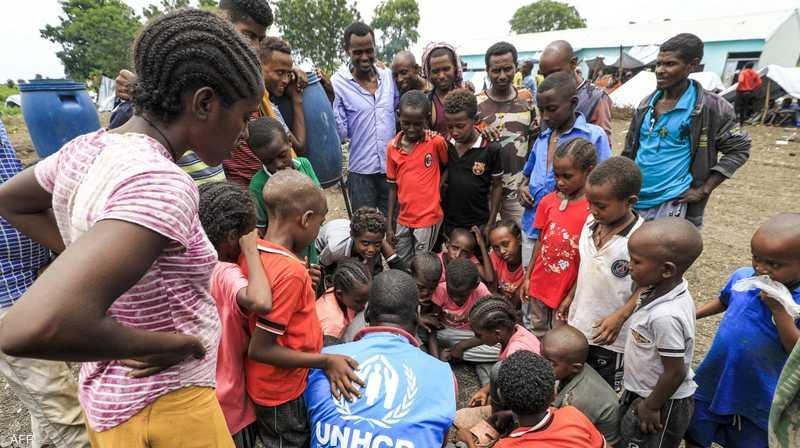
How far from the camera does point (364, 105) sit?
12.6 ft

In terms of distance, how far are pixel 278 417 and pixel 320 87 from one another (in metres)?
2.25

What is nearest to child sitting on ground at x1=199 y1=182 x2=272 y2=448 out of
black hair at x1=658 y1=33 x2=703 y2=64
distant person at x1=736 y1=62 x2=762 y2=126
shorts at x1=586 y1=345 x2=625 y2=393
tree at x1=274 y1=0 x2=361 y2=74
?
shorts at x1=586 y1=345 x2=625 y2=393

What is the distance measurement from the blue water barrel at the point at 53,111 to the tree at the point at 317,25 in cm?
2439

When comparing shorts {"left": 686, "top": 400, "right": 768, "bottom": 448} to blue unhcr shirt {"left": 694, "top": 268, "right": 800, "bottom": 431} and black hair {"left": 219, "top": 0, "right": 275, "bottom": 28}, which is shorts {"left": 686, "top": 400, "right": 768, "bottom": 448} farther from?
black hair {"left": 219, "top": 0, "right": 275, "bottom": 28}

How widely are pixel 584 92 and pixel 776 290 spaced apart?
8.15 feet

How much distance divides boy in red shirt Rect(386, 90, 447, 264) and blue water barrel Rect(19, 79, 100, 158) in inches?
86.4

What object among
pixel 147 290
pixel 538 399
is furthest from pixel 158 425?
pixel 538 399

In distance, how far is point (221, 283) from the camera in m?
1.72

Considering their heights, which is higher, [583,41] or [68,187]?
[68,187]

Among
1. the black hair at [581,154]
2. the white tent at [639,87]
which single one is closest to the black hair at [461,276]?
the black hair at [581,154]

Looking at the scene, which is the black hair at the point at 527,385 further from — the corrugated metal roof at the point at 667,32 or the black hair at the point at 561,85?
the corrugated metal roof at the point at 667,32

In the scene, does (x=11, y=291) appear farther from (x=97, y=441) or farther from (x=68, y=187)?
(x=68, y=187)

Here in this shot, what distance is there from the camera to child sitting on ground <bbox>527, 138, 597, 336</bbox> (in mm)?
2582

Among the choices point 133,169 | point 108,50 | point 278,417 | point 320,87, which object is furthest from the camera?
point 108,50
